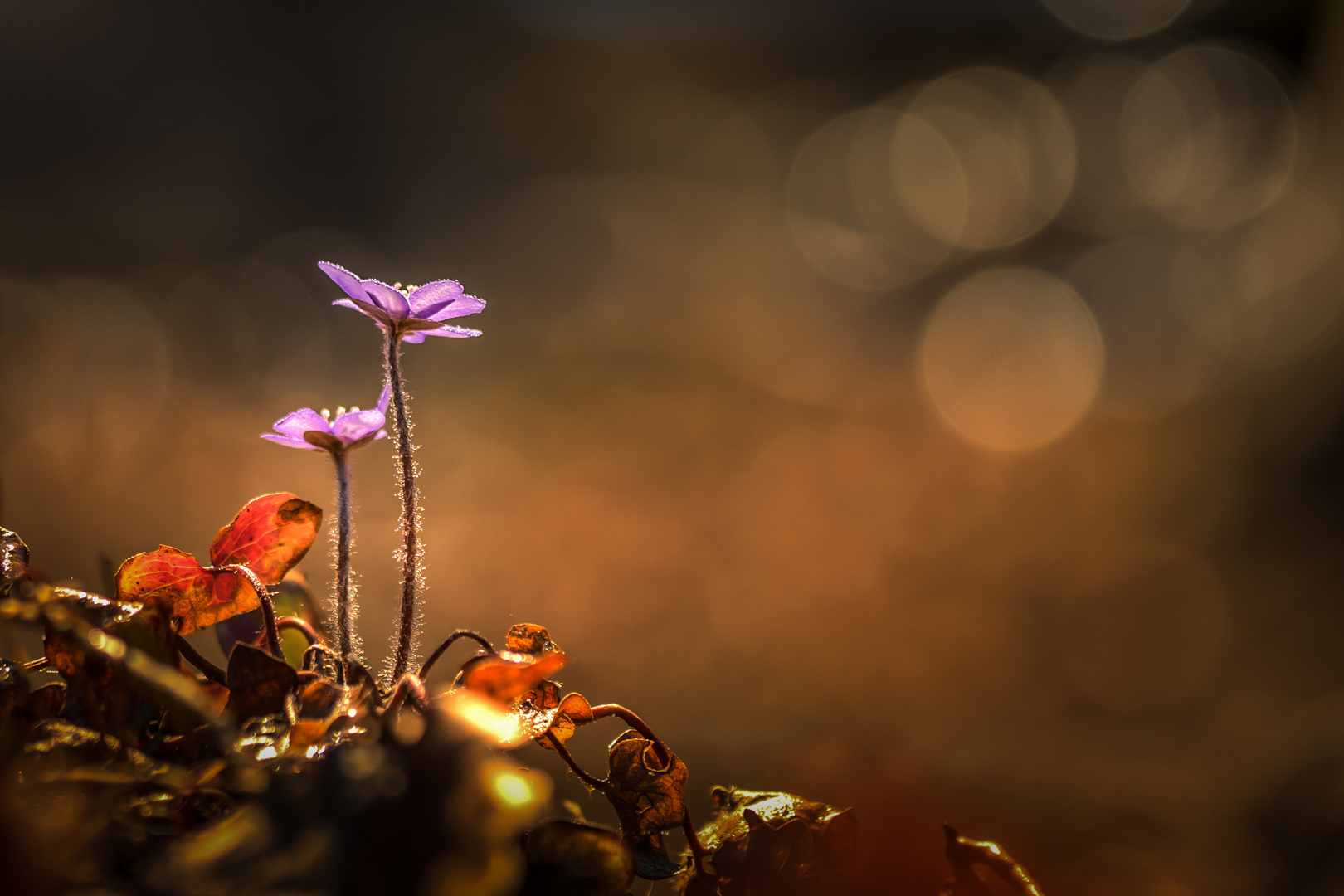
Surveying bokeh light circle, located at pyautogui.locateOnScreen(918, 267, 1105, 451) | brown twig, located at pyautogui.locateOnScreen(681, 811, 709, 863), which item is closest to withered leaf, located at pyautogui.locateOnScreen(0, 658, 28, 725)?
brown twig, located at pyautogui.locateOnScreen(681, 811, 709, 863)

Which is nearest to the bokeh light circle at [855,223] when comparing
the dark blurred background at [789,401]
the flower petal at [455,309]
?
the dark blurred background at [789,401]

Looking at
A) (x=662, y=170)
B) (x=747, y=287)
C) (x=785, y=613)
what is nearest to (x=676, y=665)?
(x=785, y=613)

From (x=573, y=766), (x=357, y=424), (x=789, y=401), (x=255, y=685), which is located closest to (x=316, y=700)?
(x=255, y=685)

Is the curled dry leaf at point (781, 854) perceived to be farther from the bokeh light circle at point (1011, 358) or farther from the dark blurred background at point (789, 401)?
the bokeh light circle at point (1011, 358)

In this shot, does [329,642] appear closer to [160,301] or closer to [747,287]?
[160,301]

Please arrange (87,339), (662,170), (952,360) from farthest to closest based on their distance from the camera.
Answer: (662,170) < (952,360) < (87,339)

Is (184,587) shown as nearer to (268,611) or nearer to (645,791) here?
(268,611)
